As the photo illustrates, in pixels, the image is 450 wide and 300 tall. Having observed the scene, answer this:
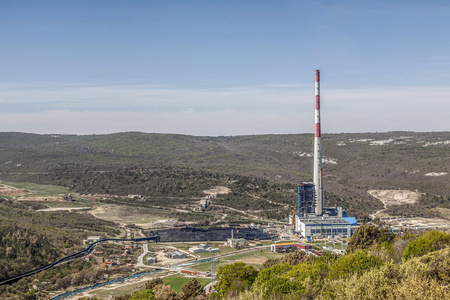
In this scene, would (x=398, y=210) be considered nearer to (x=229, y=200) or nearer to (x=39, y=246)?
(x=229, y=200)

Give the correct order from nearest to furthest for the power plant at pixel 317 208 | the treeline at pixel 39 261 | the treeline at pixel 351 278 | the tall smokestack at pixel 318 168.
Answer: the treeline at pixel 351 278, the treeline at pixel 39 261, the power plant at pixel 317 208, the tall smokestack at pixel 318 168

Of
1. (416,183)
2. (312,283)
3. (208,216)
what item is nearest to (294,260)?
(312,283)

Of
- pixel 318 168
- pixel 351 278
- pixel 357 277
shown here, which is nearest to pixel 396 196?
pixel 318 168

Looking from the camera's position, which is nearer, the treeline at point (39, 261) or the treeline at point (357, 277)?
the treeline at point (357, 277)

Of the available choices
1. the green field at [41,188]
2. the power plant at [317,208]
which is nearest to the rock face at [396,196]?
the power plant at [317,208]

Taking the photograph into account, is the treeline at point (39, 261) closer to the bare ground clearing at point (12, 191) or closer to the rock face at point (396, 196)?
the bare ground clearing at point (12, 191)

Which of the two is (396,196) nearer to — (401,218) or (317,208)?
(401,218)

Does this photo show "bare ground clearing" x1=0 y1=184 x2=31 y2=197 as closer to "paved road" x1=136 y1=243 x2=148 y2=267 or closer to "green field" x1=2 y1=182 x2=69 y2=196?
"green field" x1=2 y1=182 x2=69 y2=196
